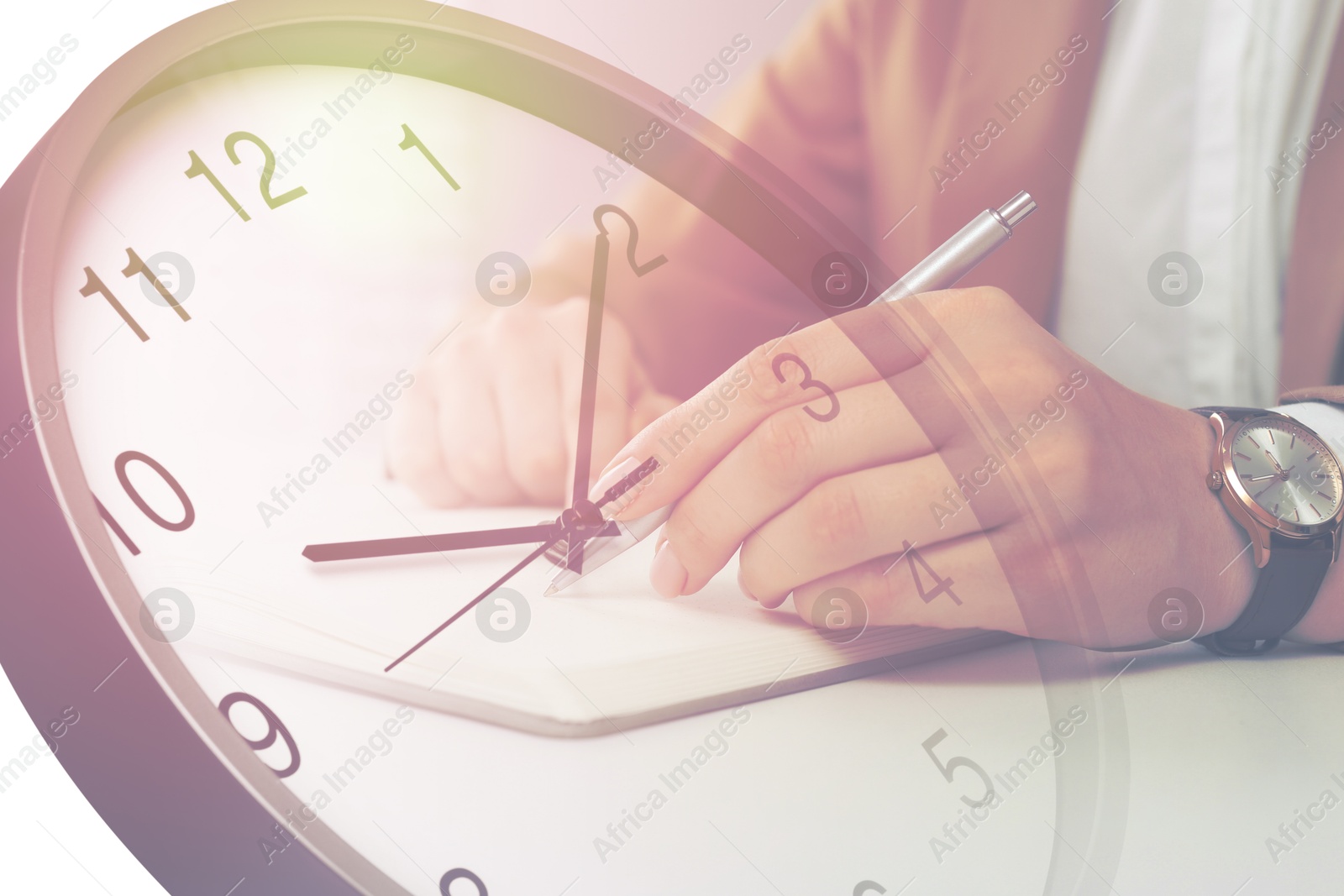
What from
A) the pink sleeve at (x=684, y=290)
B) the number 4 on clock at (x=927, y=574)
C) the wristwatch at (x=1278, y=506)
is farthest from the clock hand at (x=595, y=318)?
the wristwatch at (x=1278, y=506)

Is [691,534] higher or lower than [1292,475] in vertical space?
higher

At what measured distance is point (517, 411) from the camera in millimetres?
387

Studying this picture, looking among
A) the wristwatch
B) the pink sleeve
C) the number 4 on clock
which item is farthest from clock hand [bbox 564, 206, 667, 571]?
the wristwatch

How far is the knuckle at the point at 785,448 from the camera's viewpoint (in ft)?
1.04

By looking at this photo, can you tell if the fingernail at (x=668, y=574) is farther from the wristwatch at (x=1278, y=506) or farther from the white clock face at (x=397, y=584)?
the wristwatch at (x=1278, y=506)

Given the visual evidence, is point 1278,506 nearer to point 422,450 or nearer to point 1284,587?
point 1284,587

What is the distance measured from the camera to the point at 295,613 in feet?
1.15

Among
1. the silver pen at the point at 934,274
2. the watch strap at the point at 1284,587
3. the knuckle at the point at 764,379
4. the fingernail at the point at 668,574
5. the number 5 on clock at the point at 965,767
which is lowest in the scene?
the watch strap at the point at 1284,587

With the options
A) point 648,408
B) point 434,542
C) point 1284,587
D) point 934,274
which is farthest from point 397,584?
point 1284,587

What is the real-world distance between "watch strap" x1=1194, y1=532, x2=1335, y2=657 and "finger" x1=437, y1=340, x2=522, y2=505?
0.38 metres

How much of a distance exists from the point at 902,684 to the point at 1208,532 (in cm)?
29

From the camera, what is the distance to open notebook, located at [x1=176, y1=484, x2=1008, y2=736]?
0.99ft

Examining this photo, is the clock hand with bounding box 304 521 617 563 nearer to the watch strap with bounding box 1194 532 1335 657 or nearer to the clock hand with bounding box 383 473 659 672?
the clock hand with bounding box 383 473 659 672

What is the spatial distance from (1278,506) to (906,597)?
0.96 ft
